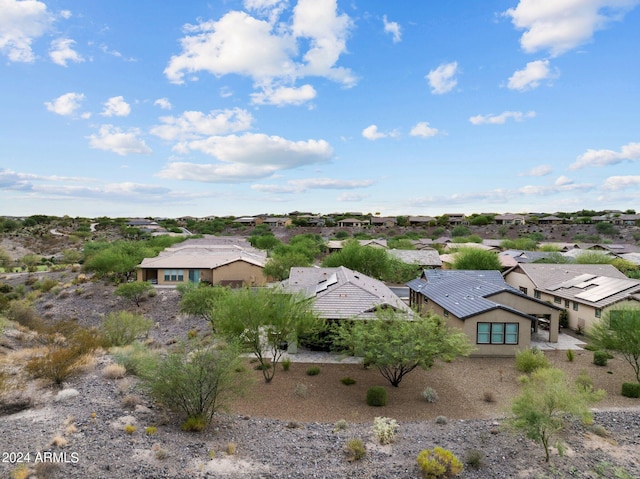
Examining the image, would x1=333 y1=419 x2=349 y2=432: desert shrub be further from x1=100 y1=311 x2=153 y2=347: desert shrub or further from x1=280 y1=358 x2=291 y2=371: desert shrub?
x1=100 y1=311 x2=153 y2=347: desert shrub

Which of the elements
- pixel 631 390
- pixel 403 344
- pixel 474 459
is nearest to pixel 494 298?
pixel 631 390

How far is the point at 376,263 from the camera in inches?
1768

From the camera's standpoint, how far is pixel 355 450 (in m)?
12.7

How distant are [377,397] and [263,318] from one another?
250 inches

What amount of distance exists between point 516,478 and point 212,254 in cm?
4932

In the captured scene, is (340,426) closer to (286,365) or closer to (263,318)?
(263,318)

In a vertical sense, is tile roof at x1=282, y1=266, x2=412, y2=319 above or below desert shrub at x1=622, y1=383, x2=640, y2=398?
above

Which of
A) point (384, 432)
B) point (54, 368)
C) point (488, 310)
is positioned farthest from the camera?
point (488, 310)

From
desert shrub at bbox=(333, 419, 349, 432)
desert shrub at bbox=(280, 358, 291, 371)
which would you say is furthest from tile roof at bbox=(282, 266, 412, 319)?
desert shrub at bbox=(333, 419, 349, 432)

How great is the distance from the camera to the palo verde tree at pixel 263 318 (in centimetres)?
1922

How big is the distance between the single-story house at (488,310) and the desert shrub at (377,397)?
26.6 feet

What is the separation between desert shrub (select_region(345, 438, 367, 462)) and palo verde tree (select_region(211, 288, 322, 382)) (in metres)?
7.28

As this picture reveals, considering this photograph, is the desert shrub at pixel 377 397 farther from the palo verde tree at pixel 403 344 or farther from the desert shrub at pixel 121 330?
the desert shrub at pixel 121 330

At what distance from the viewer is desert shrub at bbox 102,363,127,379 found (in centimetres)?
1767
